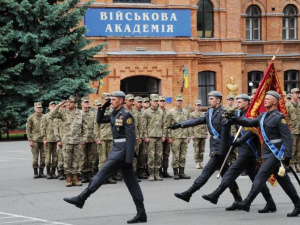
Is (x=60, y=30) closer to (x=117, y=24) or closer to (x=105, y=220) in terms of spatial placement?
(x=117, y=24)

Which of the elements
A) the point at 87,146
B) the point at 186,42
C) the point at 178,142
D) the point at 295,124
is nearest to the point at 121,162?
the point at 87,146

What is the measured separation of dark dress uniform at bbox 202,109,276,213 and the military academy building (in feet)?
95.4

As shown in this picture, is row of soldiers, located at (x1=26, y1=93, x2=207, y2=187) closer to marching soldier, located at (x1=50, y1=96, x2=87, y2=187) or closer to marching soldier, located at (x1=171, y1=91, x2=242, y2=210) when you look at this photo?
marching soldier, located at (x1=50, y1=96, x2=87, y2=187)

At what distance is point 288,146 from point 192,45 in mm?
32476

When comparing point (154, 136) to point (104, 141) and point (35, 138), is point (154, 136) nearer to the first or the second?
point (104, 141)

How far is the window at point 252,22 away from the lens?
48812 millimetres

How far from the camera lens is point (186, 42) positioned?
143 feet

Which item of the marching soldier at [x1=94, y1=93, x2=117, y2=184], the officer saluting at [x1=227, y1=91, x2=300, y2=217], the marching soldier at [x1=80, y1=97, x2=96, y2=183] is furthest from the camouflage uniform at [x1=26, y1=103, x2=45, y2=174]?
the officer saluting at [x1=227, y1=91, x2=300, y2=217]

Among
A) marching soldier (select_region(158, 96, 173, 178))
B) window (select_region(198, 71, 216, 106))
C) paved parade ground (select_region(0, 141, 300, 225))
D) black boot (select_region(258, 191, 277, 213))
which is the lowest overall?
paved parade ground (select_region(0, 141, 300, 225))

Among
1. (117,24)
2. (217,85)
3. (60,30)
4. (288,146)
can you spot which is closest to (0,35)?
(60,30)

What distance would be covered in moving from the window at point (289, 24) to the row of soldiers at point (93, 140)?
30783 mm

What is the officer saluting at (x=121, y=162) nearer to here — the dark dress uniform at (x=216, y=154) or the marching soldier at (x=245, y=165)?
the dark dress uniform at (x=216, y=154)

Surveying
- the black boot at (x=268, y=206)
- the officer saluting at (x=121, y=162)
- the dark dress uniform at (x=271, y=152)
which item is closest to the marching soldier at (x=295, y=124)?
the black boot at (x=268, y=206)

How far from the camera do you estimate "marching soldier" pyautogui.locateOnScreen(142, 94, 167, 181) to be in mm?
18484
